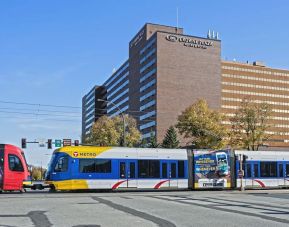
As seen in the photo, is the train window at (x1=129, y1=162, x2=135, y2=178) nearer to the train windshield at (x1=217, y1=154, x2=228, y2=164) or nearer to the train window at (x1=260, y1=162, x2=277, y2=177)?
the train windshield at (x1=217, y1=154, x2=228, y2=164)

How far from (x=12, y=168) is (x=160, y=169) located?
997 centimetres

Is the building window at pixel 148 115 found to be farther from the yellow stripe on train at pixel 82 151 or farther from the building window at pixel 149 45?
the yellow stripe on train at pixel 82 151

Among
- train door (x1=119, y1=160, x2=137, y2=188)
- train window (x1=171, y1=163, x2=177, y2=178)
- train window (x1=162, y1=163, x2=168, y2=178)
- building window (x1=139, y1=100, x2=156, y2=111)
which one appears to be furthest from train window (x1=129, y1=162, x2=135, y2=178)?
building window (x1=139, y1=100, x2=156, y2=111)

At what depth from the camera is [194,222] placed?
12.7m

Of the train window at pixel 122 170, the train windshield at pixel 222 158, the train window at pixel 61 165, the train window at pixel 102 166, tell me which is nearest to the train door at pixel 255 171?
the train windshield at pixel 222 158

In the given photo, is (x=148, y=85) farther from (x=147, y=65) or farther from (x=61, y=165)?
(x=61, y=165)

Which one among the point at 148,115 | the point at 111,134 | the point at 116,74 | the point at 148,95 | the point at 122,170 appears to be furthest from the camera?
the point at 116,74

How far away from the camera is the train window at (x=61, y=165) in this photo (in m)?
29.2

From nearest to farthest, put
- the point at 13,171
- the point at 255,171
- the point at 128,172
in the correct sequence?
the point at 13,171 < the point at 128,172 < the point at 255,171

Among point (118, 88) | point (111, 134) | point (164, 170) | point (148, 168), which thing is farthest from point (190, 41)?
point (148, 168)

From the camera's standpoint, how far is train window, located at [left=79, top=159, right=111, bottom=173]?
29.6m

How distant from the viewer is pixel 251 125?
195 ft

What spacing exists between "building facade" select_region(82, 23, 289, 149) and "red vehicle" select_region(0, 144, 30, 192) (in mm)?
77666

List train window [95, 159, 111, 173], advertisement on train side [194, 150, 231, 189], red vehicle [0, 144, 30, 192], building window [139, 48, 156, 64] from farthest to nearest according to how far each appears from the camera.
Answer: building window [139, 48, 156, 64] < advertisement on train side [194, 150, 231, 189] < train window [95, 159, 111, 173] < red vehicle [0, 144, 30, 192]
